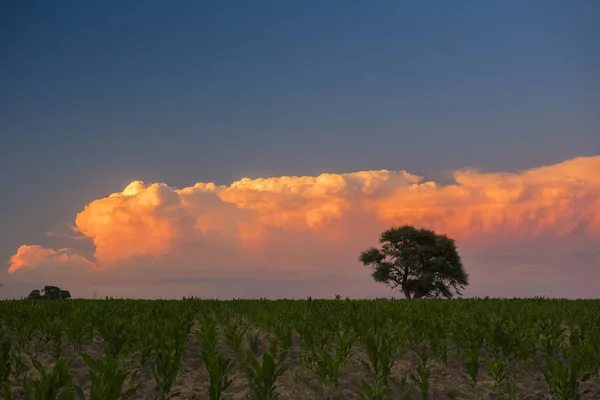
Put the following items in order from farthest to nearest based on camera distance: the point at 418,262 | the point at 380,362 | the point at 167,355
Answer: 1. the point at 418,262
2. the point at 380,362
3. the point at 167,355

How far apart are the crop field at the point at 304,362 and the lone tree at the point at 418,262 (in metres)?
48.5

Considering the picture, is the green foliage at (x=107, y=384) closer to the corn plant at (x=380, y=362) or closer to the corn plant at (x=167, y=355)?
the corn plant at (x=167, y=355)

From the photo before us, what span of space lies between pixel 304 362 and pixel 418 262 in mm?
53934

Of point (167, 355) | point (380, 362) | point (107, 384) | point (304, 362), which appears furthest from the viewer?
point (304, 362)

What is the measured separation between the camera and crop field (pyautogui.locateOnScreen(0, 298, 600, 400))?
30.3 feet

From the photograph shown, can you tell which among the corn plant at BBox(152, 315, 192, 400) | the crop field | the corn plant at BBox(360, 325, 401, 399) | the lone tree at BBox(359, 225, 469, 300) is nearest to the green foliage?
the crop field

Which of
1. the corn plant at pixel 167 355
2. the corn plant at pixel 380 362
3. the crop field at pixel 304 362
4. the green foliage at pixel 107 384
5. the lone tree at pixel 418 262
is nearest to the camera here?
the green foliage at pixel 107 384

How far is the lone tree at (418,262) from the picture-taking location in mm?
63156

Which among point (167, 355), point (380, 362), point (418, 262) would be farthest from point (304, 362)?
point (418, 262)

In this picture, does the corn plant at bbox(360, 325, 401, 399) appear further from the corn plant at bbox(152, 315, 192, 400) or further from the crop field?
the corn plant at bbox(152, 315, 192, 400)

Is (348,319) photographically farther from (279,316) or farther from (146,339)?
(146,339)

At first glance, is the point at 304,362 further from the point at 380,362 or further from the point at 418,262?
the point at 418,262

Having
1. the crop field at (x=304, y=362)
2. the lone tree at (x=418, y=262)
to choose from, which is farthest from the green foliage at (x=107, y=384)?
the lone tree at (x=418, y=262)

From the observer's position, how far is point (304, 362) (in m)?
10.9
